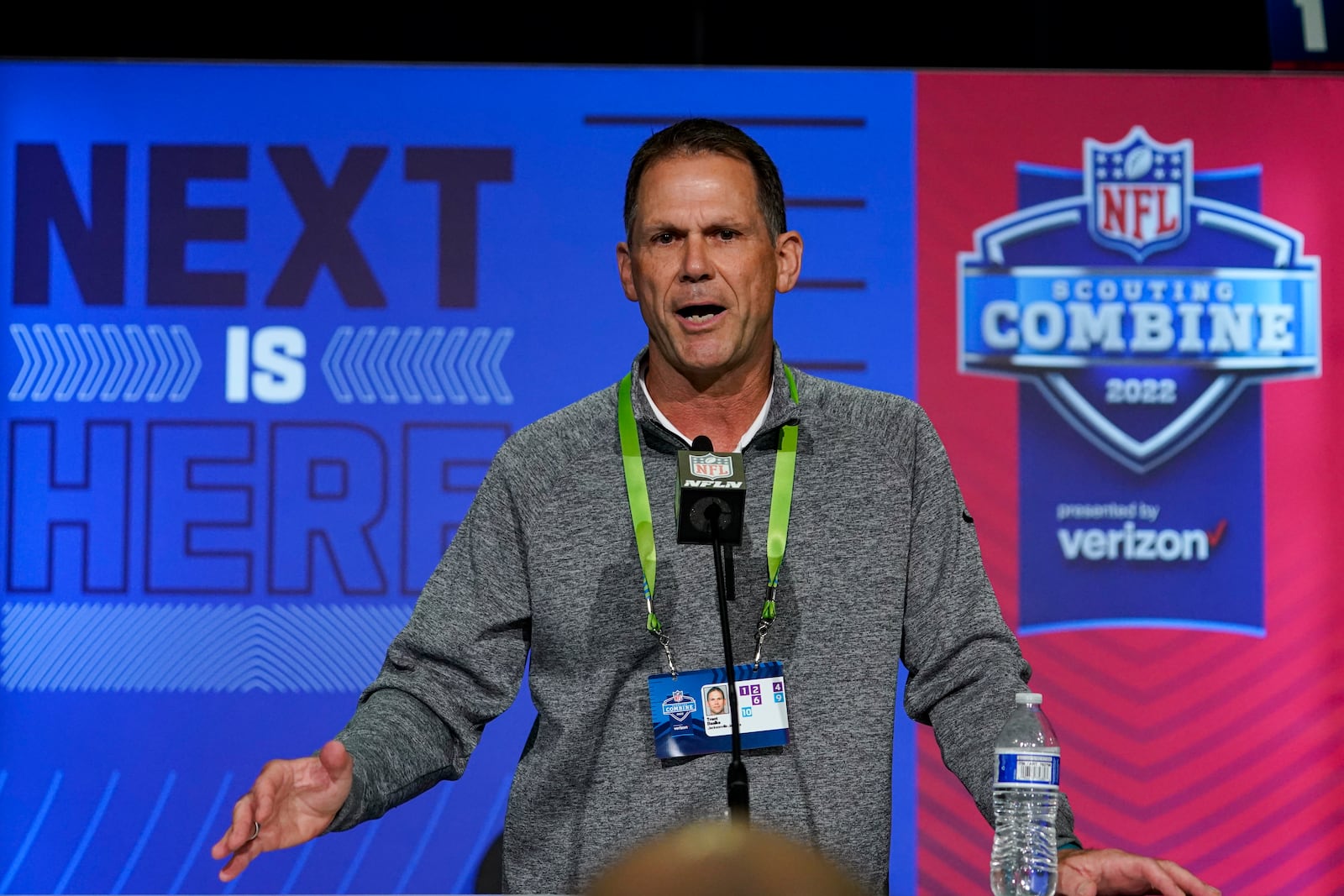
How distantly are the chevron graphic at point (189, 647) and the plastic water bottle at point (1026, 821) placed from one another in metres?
2.49

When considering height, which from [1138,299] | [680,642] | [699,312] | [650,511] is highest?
[1138,299]

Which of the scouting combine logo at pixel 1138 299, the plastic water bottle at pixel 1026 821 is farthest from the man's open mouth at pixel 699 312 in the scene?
the scouting combine logo at pixel 1138 299

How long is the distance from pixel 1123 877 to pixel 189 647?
3011 millimetres

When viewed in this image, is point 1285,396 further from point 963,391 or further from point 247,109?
point 247,109

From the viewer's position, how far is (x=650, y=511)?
1.86 metres

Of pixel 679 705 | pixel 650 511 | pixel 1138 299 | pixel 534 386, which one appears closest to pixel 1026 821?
pixel 679 705

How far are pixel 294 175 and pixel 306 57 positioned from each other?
382 millimetres

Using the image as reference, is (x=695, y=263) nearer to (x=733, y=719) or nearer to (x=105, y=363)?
(x=733, y=719)

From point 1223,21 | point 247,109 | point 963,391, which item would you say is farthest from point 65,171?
point 1223,21

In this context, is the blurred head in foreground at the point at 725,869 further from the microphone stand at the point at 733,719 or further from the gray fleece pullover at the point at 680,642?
the gray fleece pullover at the point at 680,642

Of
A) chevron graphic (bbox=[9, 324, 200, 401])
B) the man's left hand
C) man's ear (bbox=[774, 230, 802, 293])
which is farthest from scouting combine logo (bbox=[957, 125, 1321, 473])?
the man's left hand

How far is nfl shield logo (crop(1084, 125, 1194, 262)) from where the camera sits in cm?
382

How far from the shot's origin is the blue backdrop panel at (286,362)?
369 cm

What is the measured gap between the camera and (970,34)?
393 cm
